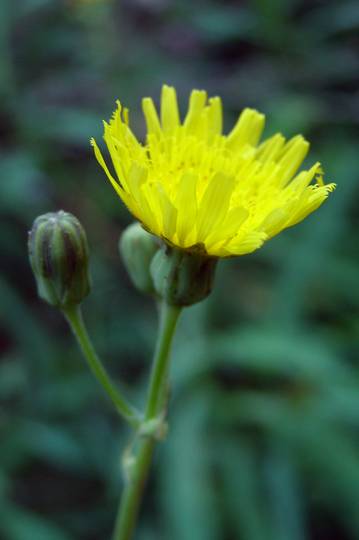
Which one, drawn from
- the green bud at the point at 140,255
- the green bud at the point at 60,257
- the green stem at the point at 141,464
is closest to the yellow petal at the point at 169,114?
the green bud at the point at 140,255

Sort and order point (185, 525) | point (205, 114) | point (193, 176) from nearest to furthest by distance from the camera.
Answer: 1. point (193, 176)
2. point (205, 114)
3. point (185, 525)

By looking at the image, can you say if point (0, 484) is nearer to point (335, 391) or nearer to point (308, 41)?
point (335, 391)

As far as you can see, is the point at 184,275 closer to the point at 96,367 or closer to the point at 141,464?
the point at 96,367

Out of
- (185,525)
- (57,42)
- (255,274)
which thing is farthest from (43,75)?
(185,525)

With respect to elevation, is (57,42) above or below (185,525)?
above

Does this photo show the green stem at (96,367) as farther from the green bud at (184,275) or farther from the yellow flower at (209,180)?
the yellow flower at (209,180)
